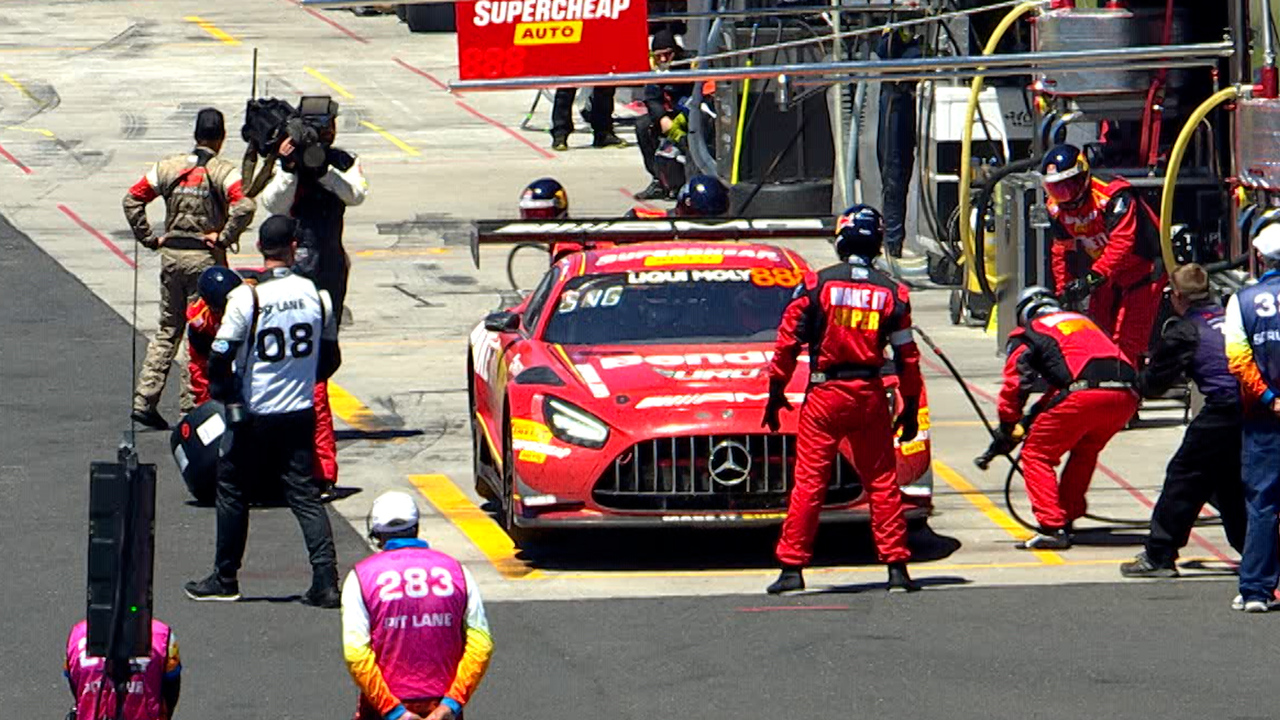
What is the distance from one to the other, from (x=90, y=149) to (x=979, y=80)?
569 inches

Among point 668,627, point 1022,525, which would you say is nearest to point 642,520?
point 668,627

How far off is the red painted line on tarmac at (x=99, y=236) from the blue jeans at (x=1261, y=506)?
40.6 feet

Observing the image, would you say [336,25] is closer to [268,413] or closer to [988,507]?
[988,507]

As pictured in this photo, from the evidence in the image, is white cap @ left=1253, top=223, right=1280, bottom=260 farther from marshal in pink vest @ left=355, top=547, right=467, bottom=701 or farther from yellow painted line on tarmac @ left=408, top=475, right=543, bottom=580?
marshal in pink vest @ left=355, top=547, right=467, bottom=701

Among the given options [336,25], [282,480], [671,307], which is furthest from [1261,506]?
[336,25]

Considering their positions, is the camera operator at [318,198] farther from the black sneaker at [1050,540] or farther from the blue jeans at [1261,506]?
the blue jeans at [1261,506]

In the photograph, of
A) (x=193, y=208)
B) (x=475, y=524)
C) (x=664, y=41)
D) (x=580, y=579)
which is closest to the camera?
(x=580, y=579)

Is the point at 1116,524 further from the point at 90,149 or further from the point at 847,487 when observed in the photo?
the point at 90,149

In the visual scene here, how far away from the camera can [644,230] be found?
15.0 meters

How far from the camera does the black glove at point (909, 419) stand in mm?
12070

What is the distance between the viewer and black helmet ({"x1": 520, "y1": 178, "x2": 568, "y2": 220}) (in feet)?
56.9

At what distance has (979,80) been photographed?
1755 cm

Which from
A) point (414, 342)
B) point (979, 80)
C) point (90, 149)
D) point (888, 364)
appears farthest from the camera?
point (90, 149)

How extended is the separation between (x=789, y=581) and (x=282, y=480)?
234 centimetres
